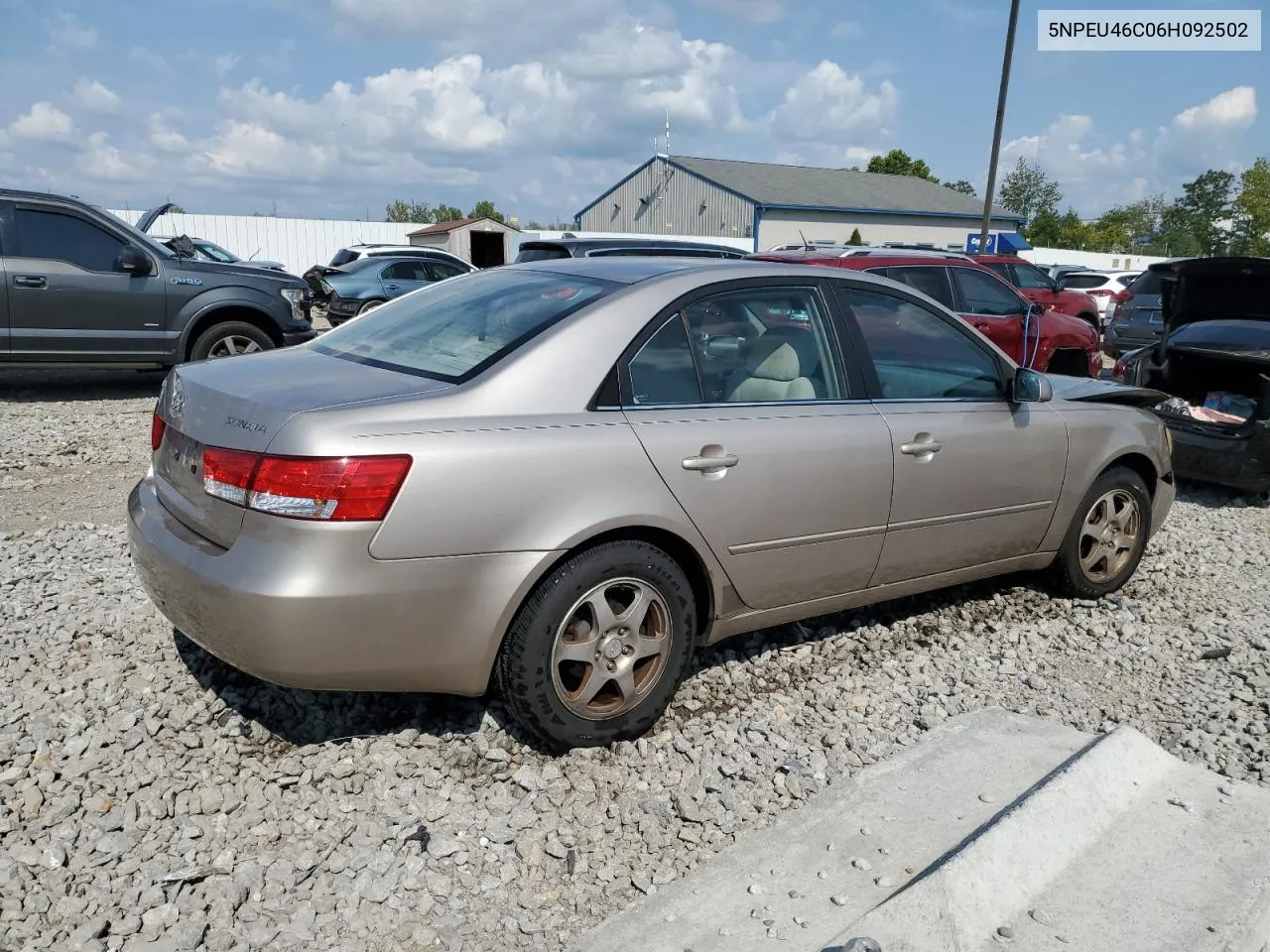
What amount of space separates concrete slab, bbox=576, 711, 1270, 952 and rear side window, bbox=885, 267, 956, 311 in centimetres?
693

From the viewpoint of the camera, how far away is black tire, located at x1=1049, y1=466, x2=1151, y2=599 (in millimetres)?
4793

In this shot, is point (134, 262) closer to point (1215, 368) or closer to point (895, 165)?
point (1215, 368)

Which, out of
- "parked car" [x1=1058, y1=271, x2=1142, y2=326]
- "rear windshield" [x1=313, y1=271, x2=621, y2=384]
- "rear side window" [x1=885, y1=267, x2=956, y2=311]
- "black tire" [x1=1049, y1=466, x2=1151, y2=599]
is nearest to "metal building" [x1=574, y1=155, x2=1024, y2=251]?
"parked car" [x1=1058, y1=271, x2=1142, y2=326]

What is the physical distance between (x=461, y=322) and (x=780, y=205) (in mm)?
43575

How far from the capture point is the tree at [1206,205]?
8694 cm

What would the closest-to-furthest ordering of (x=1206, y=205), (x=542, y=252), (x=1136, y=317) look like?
(x=542, y=252) < (x=1136, y=317) < (x=1206, y=205)

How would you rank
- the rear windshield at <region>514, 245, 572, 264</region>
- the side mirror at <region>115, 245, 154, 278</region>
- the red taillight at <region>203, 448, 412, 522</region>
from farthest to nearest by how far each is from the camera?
1. the rear windshield at <region>514, 245, 572, 264</region>
2. the side mirror at <region>115, 245, 154, 278</region>
3. the red taillight at <region>203, 448, 412, 522</region>

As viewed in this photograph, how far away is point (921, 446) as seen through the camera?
13.0 feet

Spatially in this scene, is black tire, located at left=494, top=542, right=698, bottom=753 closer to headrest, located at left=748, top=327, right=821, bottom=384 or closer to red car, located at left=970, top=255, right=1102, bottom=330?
headrest, located at left=748, top=327, right=821, bottom=384

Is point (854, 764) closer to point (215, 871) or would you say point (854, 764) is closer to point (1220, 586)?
point (215, 871)

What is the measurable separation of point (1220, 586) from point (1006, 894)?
355 centimetres

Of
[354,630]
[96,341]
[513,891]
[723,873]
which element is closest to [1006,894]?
[723,873]

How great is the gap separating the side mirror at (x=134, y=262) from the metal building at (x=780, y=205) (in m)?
36.8

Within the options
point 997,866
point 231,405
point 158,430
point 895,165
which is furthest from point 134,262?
point 895,165
